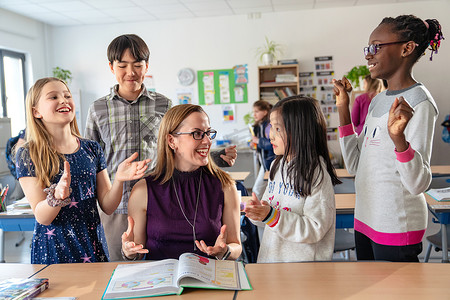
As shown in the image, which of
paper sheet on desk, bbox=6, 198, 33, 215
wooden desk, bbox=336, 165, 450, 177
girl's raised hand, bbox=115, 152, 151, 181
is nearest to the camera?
girl's raised hand, bbox=115, 152, 151, 181

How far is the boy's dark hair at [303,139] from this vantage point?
1663 mm

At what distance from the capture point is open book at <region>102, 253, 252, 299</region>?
1.29 m

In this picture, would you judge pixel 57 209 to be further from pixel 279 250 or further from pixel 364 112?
pixel 364 112

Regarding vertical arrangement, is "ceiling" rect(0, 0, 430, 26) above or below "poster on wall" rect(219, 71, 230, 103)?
above

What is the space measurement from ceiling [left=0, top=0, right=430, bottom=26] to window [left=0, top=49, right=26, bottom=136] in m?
0.74

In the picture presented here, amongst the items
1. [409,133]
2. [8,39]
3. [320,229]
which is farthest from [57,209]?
[8,39]

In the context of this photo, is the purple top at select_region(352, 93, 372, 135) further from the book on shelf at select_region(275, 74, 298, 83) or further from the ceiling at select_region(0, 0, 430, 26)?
the ceiling at select_region(0, 0, 430, 26)

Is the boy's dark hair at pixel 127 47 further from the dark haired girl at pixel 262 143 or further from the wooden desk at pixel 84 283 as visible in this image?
the dark haired girl at pixel 262 143

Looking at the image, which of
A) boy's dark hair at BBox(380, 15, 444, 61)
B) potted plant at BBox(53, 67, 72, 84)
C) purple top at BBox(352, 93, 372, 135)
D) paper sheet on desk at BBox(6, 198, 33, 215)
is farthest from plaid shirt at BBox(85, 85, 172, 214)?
potted plant at BBox(53, 67, 72, 84)

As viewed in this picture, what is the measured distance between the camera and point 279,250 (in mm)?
1655

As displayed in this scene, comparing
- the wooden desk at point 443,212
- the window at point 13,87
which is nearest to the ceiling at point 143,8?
the window at point 13,87

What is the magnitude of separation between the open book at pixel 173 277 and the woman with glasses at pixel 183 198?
0.22 meters

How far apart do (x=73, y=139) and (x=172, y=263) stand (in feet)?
2.68

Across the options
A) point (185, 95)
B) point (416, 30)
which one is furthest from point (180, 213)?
point (185, 95)
